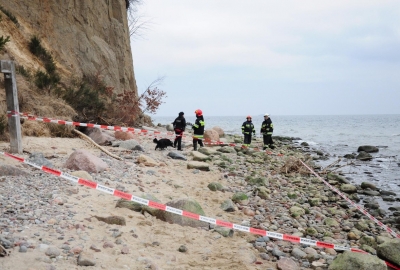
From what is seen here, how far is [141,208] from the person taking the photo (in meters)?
5.48

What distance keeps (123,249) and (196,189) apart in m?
3.75

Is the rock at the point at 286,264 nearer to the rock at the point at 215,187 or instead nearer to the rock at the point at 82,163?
the rock at the point at 215,187

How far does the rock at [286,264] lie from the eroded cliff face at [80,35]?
12.5 meters

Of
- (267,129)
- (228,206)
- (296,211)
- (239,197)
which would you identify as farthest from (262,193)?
(267,129)

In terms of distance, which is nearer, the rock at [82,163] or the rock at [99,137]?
the rock at [82,163]

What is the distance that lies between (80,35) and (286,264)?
1751 cm

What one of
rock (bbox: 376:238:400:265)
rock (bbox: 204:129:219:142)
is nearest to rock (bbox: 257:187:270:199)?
rock (bbox: 376:238:400:265)

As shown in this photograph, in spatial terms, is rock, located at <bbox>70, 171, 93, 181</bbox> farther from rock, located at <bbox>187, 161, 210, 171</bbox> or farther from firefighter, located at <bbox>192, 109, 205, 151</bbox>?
firefighter, located at <bbox>192, 109, 205, 151</bbox>

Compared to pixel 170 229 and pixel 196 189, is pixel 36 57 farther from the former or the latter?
pixel 170 229

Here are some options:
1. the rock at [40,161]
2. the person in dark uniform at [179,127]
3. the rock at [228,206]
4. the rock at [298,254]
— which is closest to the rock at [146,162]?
the rock at [40,161]

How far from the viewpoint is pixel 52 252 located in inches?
145

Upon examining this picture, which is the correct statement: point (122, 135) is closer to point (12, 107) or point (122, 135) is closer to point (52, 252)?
point (12, 107)

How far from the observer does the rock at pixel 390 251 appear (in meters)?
4.88

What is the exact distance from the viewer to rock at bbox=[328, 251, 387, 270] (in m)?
4.24
